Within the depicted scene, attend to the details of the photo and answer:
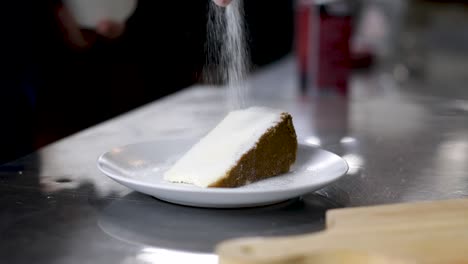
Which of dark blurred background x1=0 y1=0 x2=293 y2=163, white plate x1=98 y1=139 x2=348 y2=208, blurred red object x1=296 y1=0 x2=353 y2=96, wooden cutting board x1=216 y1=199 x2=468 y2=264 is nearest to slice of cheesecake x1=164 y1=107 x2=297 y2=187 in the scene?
white plate x1=98 y1=139 x2=348 y2=208

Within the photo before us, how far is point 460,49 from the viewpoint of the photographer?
19.4 feet

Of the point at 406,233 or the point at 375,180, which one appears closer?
the point at 406,233

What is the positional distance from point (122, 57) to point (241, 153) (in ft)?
6.11

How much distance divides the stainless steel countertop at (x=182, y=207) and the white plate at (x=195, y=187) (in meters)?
0.03

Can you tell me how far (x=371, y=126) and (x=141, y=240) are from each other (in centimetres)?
90

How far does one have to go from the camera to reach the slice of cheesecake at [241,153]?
0.97m

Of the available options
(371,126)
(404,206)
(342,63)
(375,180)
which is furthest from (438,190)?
(342,63)

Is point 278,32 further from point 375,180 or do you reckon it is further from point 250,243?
point 250,243

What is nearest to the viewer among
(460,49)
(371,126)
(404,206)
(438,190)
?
(404,206)

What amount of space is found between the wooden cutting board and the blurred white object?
4.57ft

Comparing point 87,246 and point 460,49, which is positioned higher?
point 87,246

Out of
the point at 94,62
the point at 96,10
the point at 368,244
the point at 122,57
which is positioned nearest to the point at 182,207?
the point at 368,244

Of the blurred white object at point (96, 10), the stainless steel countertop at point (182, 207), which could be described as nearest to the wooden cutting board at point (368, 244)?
the stainless steel countertop at point (182, 207)

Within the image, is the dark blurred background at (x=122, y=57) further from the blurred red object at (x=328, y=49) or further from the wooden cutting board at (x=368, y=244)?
the wooden cutting board at (x=368, y=244)
